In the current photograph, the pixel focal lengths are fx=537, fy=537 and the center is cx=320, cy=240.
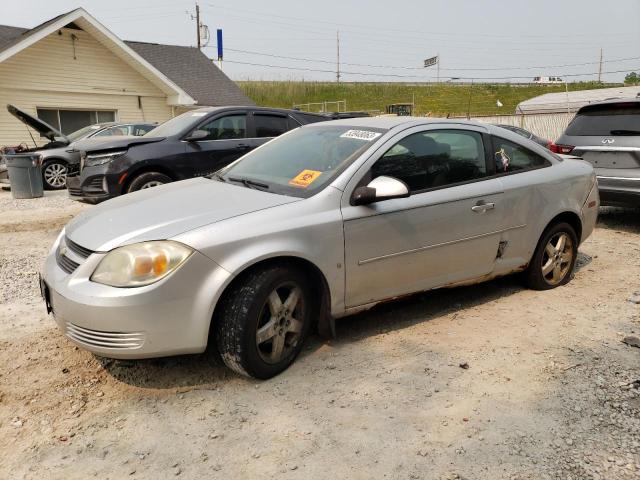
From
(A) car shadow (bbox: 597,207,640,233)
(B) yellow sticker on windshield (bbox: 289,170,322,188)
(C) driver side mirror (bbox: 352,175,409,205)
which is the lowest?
(A) car shadow (bbox: 597,207,640,233)

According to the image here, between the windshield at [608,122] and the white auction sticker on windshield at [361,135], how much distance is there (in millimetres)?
4464

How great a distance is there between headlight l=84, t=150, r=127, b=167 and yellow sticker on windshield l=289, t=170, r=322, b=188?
441 centimetres

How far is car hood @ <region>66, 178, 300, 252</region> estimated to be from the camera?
302 cm

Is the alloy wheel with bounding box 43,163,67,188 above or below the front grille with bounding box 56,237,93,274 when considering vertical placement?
below

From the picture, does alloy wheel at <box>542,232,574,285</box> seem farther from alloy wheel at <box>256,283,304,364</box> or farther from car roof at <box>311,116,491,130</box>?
alloy wheel at <box>256,283,304,364</box>

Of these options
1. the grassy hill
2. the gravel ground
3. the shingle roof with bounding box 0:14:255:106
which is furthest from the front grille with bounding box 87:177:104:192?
the grassy hill

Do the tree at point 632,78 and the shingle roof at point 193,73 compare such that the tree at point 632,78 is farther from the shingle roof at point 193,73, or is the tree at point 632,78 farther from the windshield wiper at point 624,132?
the windshield wiper at point 624,132

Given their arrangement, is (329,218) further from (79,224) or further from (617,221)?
(617,221)

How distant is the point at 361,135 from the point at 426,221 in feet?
2.56

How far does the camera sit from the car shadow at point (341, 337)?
3.27 metres

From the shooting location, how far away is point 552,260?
4.83m

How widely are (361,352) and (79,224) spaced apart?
205cm

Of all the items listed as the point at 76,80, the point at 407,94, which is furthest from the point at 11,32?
the point at 407,94

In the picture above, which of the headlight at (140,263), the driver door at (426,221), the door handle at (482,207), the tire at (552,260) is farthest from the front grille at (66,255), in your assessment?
the tire at (552,260)
